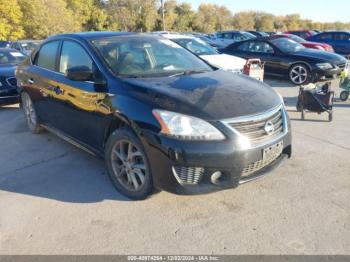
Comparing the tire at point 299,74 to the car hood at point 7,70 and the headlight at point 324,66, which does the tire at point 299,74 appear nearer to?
the headlight at point 324,66

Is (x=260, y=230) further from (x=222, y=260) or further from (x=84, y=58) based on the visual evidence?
(x=84, y=58)

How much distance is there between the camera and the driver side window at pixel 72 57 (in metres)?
3.96

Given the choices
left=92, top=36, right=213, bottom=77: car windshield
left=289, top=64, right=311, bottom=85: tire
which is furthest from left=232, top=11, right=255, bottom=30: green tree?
left=92, top=36, right=213, bottom=77: car windshield

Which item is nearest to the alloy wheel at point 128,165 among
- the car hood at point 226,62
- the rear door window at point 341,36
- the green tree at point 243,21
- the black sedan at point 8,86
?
the black sedan at point 8,86

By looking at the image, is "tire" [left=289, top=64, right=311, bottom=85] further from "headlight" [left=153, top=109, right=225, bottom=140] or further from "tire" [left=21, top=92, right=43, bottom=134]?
"headlight" [left=153, top=109, right=225, bottom=140]

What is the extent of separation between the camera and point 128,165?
3.43 meters

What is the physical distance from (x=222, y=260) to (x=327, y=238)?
89 centimetres

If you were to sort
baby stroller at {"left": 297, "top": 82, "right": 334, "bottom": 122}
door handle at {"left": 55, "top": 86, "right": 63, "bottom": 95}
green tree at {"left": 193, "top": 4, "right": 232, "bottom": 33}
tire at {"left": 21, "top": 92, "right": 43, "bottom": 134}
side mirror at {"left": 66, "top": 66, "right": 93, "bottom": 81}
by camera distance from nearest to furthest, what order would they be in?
side mirror at {"left": 66, "top": 66, "right": 93, "bottom": 81} < door handle at {"left": 55, "top": 86, "right": 63, "bottom": 95} < tire at {"left": 21, "top": 92, "right": 43, "bottom": 134} < baby stroller at {"left": 297, "top": 82, "right": 334, "bottom": 122} < green tree at {"left": 193, "top": 4, "right": 232, "bottom": 33}

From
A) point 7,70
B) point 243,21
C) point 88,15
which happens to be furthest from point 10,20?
point 243,21

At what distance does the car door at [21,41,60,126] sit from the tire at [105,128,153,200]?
149 centimetres

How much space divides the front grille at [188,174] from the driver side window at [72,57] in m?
1.64

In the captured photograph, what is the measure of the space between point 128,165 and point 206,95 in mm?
1026

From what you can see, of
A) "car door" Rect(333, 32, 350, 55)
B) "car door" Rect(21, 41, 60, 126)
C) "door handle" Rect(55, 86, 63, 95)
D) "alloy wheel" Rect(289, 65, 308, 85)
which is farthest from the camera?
"car door" Rect(333, 32, 350, 55)

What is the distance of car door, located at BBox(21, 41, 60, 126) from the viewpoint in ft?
15.2
